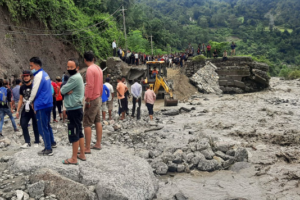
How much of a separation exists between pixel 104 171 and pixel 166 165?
2.08 metres

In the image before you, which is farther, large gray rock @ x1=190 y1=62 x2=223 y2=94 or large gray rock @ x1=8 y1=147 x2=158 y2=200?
large gray rock @ x1=190 y1=62 x2=223 y2=94

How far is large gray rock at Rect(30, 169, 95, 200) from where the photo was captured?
3.92 metres

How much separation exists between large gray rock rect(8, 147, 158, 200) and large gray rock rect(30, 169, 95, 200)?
217 millimetres

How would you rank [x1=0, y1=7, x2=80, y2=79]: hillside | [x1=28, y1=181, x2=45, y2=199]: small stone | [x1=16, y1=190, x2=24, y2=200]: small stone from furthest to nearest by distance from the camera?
[x1=0, y1=7, x2=80, y2=79]: hillside → [x1=28, y1=181, x2=45, y2=199]: small stone → [x1=16, y1=190, x2=24, y2=200]: small stone

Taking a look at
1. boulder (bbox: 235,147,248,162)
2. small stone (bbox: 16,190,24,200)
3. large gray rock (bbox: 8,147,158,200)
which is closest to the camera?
small stone (bbox: 16,190,24,200)

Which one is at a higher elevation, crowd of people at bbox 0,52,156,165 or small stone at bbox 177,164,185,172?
crowd of people at bbox 0,52,156,165

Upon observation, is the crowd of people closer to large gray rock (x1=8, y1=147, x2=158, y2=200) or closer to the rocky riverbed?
large gray rock (x1=8, y1=147, x2=158, y2=200)

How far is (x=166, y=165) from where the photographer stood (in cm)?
617

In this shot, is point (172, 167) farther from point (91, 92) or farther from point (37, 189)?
point (37, 189)

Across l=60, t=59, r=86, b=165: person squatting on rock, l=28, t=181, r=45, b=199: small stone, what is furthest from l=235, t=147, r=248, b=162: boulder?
l=28, t=181, r=45, b=199: small stone

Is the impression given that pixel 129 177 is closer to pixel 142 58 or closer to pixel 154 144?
pixel 154 144

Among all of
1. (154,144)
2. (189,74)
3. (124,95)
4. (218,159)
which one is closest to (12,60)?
(124,95)

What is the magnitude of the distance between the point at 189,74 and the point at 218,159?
60.9ft

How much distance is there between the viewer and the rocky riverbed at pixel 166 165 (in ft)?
13.5
